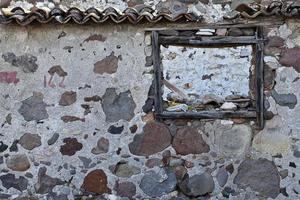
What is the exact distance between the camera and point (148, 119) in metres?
4.46

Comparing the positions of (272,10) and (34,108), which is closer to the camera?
(272,10)

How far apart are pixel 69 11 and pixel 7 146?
1183 mm

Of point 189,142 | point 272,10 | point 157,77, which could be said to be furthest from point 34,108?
point 272,10

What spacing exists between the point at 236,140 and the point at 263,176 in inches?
13.7

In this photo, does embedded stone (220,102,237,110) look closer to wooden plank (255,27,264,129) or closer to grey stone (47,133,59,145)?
wooden plank (255,27,264,129)

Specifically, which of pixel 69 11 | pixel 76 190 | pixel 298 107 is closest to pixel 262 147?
pixel 298 107

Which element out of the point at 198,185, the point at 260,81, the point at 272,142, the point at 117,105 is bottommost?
the point at 198,185

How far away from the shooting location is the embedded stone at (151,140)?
14.6 feet

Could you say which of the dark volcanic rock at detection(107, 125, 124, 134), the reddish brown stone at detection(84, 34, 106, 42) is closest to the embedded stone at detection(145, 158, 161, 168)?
the dark volcanic rock at detection(107, 125, 124, 134)

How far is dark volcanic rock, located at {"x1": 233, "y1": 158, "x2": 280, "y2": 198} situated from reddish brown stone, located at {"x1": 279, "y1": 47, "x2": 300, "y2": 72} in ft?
2.51

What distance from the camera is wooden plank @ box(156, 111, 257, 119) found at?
4402 millimetres

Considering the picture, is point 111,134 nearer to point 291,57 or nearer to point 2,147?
point 2,147

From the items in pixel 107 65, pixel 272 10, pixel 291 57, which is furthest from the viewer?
pixel 107 65

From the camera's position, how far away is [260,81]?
4379mm
